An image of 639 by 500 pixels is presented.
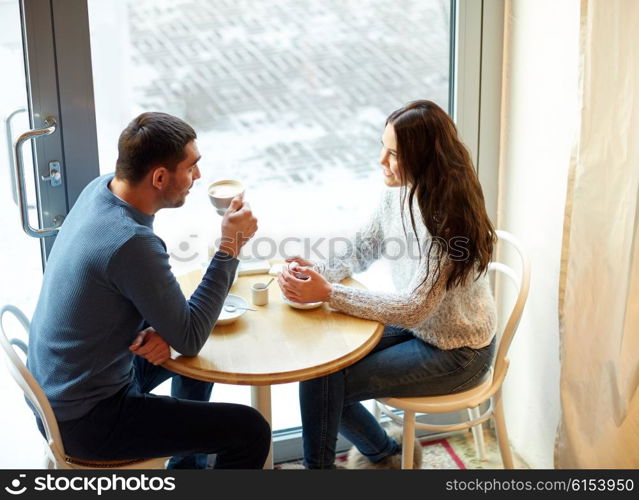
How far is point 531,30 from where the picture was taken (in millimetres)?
2146

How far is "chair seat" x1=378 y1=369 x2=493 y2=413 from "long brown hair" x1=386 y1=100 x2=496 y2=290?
308 mm

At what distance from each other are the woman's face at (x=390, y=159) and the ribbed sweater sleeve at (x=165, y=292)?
0.53m

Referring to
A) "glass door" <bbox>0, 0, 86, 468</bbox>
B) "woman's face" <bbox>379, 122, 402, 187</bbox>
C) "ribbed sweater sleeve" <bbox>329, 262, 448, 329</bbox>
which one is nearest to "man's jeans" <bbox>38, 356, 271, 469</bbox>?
"ribbed sweater sleeve" <bbox>329, 262, 448, 329</bbox>

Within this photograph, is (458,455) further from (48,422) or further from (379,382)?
(48,422)

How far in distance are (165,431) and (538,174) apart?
1.30m

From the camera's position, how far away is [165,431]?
1.64 meters

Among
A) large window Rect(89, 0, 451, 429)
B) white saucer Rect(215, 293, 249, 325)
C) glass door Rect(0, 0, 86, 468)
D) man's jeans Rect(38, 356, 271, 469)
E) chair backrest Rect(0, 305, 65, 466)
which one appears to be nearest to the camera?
chair backrest Rect(0, 305, 65, 466)

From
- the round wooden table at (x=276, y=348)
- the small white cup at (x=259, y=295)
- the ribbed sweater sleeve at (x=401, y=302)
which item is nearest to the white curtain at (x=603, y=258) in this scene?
the ribbed sweater sleeve at (x=401, y=302)

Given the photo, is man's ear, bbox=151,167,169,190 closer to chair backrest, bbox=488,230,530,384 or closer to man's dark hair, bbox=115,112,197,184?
man's dark hair, bbox=115,112,197,184

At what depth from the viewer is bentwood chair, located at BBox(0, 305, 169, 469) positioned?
4.99 ft

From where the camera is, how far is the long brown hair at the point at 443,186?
1815 mm

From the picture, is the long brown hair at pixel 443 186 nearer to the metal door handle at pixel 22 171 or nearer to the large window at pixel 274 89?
the large window at pixel 274 89
